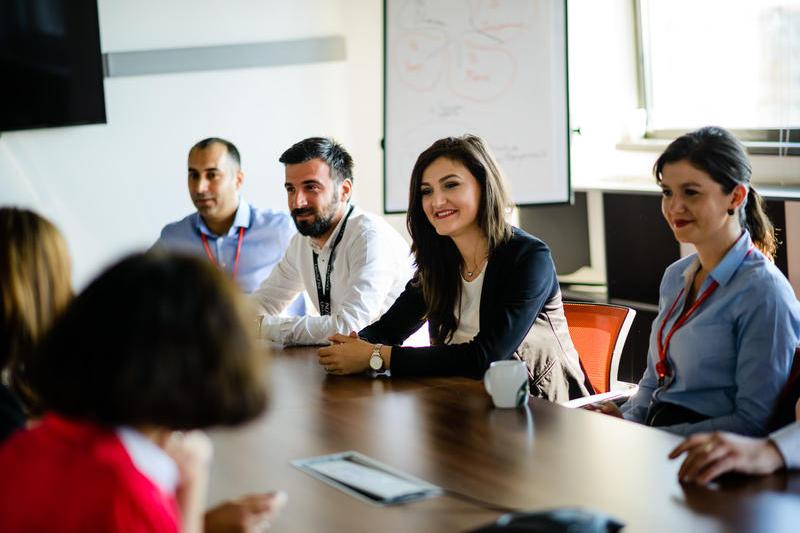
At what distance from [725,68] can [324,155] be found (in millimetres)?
2168

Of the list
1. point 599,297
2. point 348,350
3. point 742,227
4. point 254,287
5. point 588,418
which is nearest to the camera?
point 588,418

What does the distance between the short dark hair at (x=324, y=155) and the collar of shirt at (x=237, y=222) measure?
579 mm

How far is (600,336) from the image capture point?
304 centimetres

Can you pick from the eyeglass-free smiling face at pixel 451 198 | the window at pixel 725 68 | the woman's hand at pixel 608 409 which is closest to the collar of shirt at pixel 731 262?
the woman's hand at pixel 608 409

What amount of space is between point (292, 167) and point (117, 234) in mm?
1867

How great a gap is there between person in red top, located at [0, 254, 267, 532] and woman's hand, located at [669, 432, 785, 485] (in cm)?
83

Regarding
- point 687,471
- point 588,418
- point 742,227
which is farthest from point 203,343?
point 742,227

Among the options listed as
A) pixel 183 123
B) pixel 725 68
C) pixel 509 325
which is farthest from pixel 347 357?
pixel 183 123

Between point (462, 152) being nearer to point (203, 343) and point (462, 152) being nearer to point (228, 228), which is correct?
point (228, 228)

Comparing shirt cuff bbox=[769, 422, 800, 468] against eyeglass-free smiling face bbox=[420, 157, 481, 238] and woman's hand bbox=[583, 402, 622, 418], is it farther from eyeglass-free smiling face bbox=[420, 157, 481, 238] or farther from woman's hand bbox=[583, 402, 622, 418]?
eyeglass-free smiling face bbox=[420, 157, 481, 238]

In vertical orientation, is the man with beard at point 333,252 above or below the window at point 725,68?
below

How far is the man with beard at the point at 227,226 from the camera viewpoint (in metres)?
4.22

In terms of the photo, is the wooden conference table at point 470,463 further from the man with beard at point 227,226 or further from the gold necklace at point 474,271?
the man with beard at point 227,226

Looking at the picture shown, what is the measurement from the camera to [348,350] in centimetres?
256
